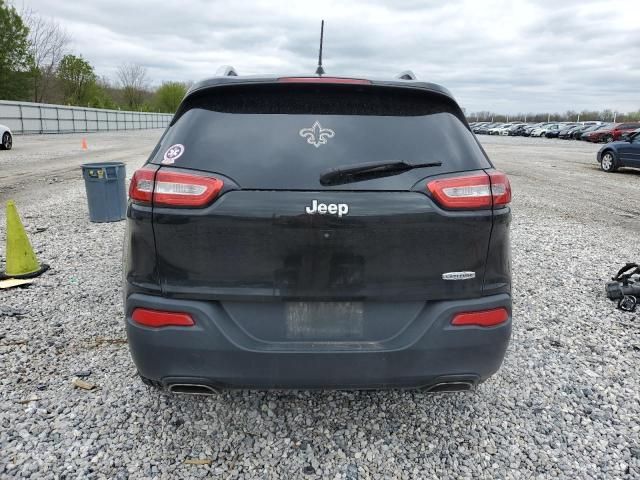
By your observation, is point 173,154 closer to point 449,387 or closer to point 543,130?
point 449,387

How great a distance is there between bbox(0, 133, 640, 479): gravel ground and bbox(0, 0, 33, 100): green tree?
Result: 1814 inches

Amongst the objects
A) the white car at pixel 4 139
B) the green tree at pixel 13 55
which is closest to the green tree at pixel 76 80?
the green tree at pixel 13 55

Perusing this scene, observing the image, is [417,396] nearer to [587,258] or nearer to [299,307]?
[299,307]

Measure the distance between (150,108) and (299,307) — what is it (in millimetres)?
78015

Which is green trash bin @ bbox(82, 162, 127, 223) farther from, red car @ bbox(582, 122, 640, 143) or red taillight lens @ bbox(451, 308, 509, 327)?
red car @ bbox(582, 122, 640, 143)

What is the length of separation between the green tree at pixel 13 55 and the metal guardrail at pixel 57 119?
6.35 meters

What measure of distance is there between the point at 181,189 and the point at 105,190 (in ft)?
19.0

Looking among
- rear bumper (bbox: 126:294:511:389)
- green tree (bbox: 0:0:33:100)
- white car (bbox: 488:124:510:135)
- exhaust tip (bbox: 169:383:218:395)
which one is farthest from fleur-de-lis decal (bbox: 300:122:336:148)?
white car (bbox: 488:124:510:135)

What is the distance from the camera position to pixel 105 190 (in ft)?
23.6

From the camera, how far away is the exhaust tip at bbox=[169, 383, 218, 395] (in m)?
2.21

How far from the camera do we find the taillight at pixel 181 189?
6.75 feet

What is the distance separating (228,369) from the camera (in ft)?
7.01

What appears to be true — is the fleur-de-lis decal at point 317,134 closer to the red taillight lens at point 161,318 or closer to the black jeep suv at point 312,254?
the black jeep suv at point 312,254

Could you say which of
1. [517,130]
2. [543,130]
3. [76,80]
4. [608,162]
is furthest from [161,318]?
[517,130]
